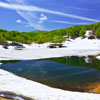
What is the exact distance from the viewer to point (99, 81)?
19750 mm

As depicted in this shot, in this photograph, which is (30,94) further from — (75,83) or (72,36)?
(72,36)

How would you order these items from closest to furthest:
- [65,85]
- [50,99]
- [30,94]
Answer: [50,99] < [30,94] < [65,85]

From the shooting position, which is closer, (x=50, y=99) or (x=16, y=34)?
(x=50, y=99)

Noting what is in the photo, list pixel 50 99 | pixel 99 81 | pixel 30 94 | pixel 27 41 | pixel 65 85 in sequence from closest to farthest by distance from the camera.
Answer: pixel 50 99 < pixel 30 94 < pixel 65 85 < pixel 99 81 < pixel 27 41

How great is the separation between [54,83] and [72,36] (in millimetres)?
137291

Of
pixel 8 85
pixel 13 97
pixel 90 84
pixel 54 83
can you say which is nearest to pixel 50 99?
pixel 13 97

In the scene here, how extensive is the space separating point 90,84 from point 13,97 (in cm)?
975

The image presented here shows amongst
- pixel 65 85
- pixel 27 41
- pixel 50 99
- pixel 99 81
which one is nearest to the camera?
pixel 50 99

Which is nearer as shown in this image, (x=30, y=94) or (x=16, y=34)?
(x=30, y=94)

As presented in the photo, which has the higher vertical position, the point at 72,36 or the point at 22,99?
the point at 72,36

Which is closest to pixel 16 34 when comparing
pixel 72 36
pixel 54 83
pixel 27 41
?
pixel 27 41

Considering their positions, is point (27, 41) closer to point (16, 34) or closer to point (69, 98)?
point (16, 34)

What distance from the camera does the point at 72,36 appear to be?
15338 cm

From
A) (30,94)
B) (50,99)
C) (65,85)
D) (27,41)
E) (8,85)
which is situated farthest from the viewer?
(27,41)
